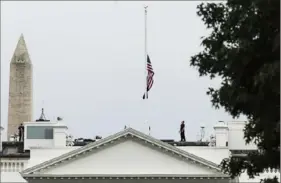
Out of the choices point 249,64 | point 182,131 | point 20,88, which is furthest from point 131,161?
point 20,88

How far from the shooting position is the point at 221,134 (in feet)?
171

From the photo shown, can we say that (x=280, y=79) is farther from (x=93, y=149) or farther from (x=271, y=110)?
(x=93, y=149)

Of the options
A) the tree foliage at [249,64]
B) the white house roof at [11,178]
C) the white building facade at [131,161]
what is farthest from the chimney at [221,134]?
the tree foliage at [249,64]

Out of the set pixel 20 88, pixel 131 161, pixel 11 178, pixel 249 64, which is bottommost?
pixel 11 178

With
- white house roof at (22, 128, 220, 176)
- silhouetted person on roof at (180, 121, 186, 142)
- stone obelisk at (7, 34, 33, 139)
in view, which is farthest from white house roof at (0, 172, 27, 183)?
stone obelisk at (7, 34, 33, 139)

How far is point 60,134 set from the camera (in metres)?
52.5

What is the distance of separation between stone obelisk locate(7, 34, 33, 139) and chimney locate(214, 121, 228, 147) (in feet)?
153

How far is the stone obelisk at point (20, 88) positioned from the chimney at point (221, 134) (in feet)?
153

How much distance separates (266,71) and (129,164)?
3136cm

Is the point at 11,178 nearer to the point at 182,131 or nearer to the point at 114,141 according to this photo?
the point at 114,141

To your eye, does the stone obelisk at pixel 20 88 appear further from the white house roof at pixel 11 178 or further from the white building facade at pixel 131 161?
the white building facade at pixel 131 161

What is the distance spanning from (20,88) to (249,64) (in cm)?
8201

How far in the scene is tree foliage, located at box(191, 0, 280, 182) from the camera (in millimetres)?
19969

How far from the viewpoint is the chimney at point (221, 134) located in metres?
51.4
